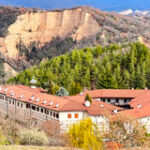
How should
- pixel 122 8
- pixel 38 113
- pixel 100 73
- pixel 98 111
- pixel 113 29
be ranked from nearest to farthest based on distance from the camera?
pixel 98 111 < pixel 38 113 < pixel 100 73 < pixel 113 29 < pixel 122 8

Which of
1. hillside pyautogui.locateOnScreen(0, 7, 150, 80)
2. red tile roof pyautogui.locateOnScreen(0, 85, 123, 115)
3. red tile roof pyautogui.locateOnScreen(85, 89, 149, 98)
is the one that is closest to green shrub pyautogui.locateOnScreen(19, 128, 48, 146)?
red tile roof pyautogui.locateOnScreen(0, 85, 123, 115)

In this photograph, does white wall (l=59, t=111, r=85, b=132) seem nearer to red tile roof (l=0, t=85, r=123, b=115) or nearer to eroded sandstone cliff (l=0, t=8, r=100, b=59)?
red tile roof (l=0, t=85, r=123, b=115)

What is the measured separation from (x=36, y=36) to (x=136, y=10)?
83.4m

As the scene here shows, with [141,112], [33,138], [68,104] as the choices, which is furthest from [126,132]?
[68,104]

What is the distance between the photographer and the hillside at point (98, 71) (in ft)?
208

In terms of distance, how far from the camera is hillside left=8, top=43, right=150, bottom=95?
2490 inches

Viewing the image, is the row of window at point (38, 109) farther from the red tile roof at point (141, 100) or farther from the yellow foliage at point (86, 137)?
the yellow foliage at point (86, 137)

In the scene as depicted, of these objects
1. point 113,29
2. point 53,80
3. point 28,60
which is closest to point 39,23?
point 28,60

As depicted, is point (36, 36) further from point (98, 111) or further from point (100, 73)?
point (98, 111)

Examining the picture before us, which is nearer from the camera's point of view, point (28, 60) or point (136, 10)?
point (28, 60)

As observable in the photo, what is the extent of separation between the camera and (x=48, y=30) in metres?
122

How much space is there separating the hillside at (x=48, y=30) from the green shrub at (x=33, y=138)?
239 ft

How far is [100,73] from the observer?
66.2 meters

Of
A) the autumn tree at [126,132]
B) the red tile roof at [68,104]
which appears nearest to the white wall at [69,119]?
the red tile roof at [68,104]
